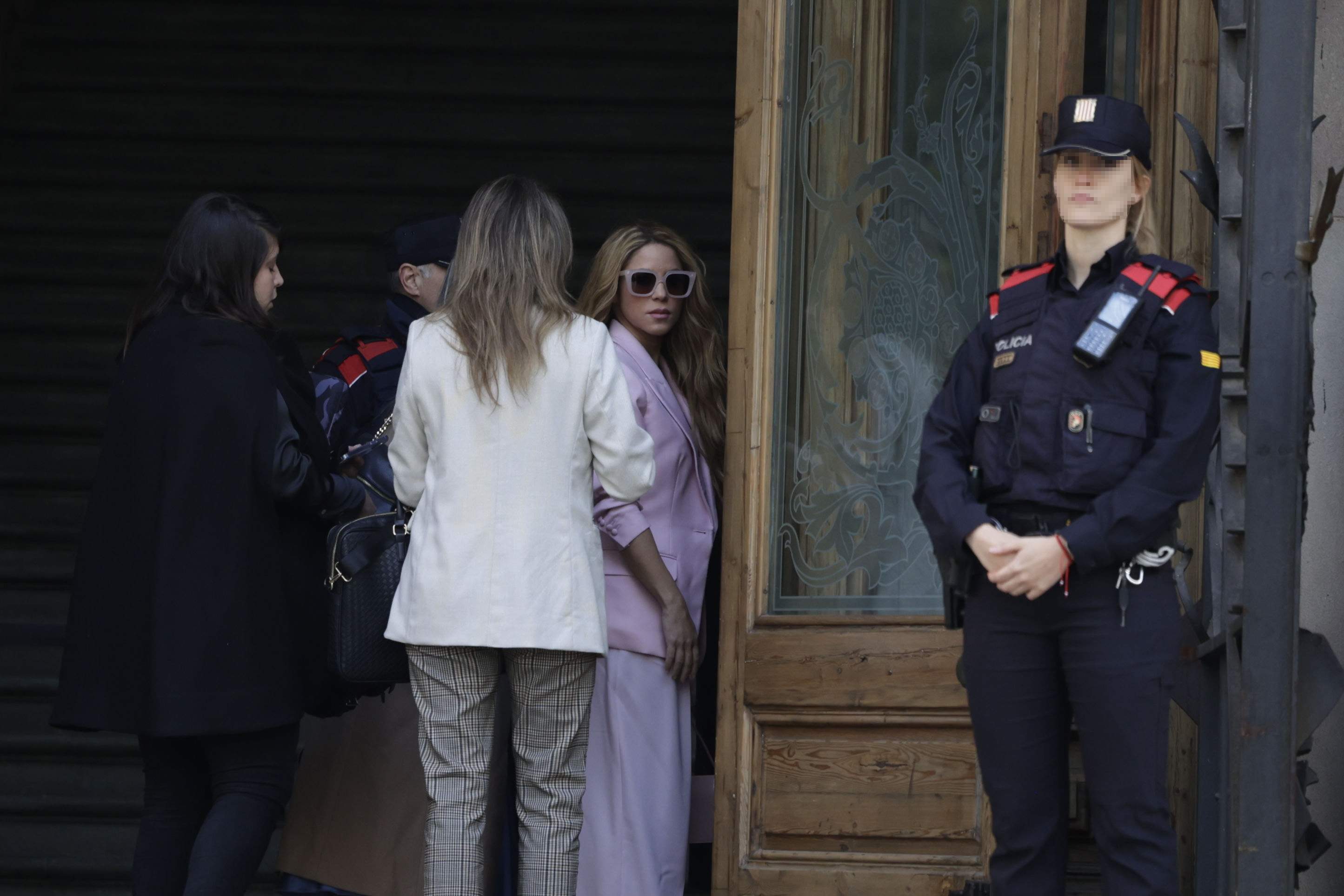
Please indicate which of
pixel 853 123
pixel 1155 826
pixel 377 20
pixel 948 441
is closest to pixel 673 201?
pixel 377 20

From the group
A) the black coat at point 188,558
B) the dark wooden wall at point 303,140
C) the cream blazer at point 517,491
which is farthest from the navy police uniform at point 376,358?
the dark wooden wall at point 303,140

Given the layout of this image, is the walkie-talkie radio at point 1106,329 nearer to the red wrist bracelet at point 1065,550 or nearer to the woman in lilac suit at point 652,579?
the red wrist bracelet at point 1065,550

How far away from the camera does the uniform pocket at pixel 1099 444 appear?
2947mm

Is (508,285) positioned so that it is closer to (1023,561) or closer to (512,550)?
(512,550)

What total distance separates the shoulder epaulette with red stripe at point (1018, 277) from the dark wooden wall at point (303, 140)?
3.58m

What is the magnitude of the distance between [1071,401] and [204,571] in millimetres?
1774

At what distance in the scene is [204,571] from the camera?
3.59m

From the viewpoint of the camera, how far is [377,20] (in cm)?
753

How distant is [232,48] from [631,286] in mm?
3956

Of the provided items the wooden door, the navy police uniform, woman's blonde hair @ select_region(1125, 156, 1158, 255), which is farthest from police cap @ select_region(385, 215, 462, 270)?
woman's blonde hair @ select_region(1125, 156, 1158, 255)

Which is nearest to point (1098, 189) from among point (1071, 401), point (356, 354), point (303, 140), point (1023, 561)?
point (1071, 401)

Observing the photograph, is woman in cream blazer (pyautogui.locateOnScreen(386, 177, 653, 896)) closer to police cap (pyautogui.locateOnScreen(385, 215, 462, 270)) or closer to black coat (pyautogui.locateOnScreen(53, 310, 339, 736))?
black coat (pyautogui.locateOnScreen(53, 310, 339, 736))

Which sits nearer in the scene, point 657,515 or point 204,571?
point 204,571

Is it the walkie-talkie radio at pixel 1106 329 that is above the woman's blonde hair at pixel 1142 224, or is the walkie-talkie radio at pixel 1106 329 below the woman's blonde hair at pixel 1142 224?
below
